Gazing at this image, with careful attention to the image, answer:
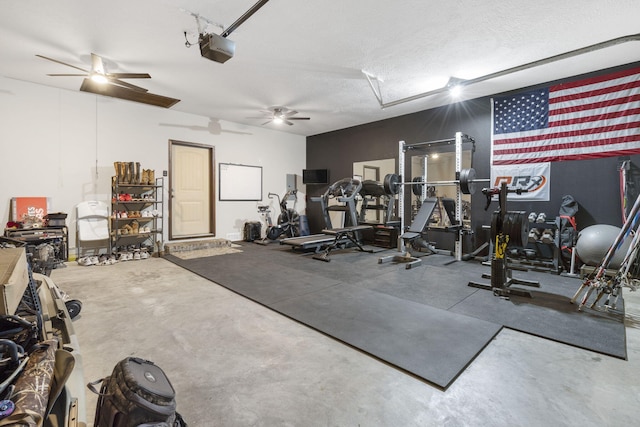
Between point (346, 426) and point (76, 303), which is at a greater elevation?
point (76, 303)

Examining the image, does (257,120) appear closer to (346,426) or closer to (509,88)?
(509,88)

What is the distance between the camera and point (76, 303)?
9.19ft

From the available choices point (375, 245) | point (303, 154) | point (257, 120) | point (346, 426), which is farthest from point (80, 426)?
point (303, 154)

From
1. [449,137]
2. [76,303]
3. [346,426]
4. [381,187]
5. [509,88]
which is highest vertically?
[509,88]

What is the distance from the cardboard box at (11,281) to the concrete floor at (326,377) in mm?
735

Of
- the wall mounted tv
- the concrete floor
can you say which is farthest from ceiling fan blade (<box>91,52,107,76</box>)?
the wall mounted tv

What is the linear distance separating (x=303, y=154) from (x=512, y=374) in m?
8.02

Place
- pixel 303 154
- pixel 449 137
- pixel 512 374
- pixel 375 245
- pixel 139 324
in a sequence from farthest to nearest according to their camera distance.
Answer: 1. pixel 303 154
2. pixel 375 245
3. pixel 449 137
4. pixel 139 324
5. pixel 512 374

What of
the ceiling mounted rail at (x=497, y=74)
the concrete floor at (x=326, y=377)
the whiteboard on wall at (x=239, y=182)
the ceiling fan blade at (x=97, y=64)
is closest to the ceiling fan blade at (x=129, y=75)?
the ceiling fan blade at (x=97, y=64)

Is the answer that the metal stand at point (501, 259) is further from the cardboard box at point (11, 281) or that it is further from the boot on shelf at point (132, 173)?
the boot on shelf at point (132, 173)

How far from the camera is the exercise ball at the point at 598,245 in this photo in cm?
378

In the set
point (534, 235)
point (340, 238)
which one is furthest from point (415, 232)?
point (534, 235)

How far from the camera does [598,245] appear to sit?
3898 mm

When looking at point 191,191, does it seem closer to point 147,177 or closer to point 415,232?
point 147,177
